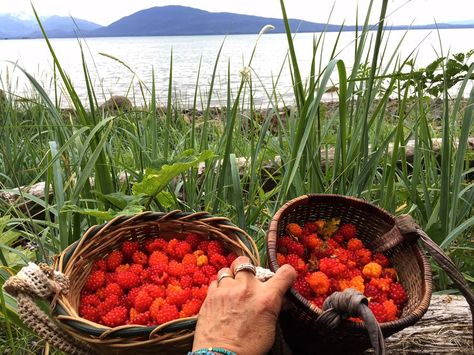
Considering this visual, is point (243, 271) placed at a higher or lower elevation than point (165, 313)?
higher

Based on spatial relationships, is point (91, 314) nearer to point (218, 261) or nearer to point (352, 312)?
point (218, 261)

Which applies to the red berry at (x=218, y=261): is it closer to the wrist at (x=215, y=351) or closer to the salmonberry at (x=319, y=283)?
the salmonberry at (x=319, y=283)

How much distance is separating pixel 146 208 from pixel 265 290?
1.93 ft

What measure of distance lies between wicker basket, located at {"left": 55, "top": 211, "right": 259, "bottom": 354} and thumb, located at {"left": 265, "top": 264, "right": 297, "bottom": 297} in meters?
0.16

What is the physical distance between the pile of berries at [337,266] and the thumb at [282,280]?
13 cm

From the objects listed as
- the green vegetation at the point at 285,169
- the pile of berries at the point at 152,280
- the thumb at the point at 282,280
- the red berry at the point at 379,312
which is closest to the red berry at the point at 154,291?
the pile of berries at the point at 152,280

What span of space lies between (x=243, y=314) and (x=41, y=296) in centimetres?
40

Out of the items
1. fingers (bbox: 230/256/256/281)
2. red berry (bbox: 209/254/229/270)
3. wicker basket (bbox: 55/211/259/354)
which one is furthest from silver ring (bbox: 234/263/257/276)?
red berry (bbox: 209/254/229/270)

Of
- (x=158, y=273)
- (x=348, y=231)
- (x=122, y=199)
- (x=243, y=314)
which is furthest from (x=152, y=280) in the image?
(x=348, y=231)

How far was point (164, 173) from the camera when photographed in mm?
1171

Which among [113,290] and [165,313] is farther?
Answer: [113,290]

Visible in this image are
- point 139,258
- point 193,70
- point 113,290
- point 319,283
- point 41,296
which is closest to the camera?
point 41,296

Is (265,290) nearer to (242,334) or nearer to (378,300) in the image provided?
(242,334)

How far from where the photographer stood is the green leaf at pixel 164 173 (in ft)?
3.79
